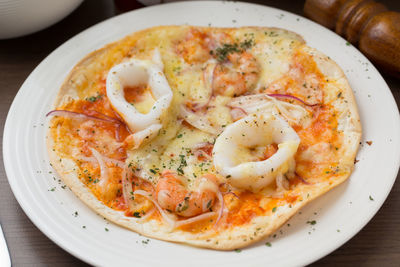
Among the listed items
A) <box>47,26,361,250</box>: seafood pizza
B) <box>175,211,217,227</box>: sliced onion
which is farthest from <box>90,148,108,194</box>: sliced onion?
<box>175,211,217,227</box>: sliced onion

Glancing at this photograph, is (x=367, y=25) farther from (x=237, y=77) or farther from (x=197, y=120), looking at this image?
(x=197, y=120)

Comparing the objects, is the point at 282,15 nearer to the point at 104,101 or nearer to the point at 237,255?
the point at 104,101

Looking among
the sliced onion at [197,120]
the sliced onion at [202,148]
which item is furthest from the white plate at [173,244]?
the sliced onion at [197,120]

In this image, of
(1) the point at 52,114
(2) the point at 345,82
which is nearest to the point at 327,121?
(2) the point at 345,82

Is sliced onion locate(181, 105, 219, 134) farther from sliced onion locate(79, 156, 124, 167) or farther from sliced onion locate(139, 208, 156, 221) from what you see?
sliced onion locate(139, 208, 156, 221)

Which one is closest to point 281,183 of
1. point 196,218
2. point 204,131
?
point 196,218

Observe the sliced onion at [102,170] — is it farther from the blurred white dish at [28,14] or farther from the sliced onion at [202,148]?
the blurred white dish at [28,14]
